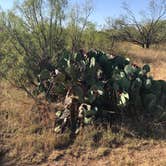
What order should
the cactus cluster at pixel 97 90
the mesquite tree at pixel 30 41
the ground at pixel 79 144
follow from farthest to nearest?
the mesquite tree at pixel 30 41 < the cactus cluster at pixel 97 90 < the ground at pixel 79 144

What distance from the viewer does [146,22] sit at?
24.2 meters

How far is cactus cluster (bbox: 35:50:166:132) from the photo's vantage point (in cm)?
610

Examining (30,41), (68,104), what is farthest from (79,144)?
(30,41)

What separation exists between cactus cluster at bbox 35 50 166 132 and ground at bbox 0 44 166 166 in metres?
0.32

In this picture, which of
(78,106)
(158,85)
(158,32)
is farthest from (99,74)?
(158,32)

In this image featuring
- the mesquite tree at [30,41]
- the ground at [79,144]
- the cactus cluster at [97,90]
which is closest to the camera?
the ground at [79,144]

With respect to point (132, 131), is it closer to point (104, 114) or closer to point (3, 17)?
point (104, 114)

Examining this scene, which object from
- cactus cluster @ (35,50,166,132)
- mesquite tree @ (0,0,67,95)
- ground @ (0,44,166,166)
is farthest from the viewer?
mesquite tree @ (0,0,67,95)

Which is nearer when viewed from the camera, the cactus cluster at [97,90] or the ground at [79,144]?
the ground at [79,144]

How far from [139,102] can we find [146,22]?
1892cm

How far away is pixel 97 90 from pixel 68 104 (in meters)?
0.62

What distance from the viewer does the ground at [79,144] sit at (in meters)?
5.18

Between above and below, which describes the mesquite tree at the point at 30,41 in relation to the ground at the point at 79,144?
above

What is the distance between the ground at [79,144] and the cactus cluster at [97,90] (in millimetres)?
325
